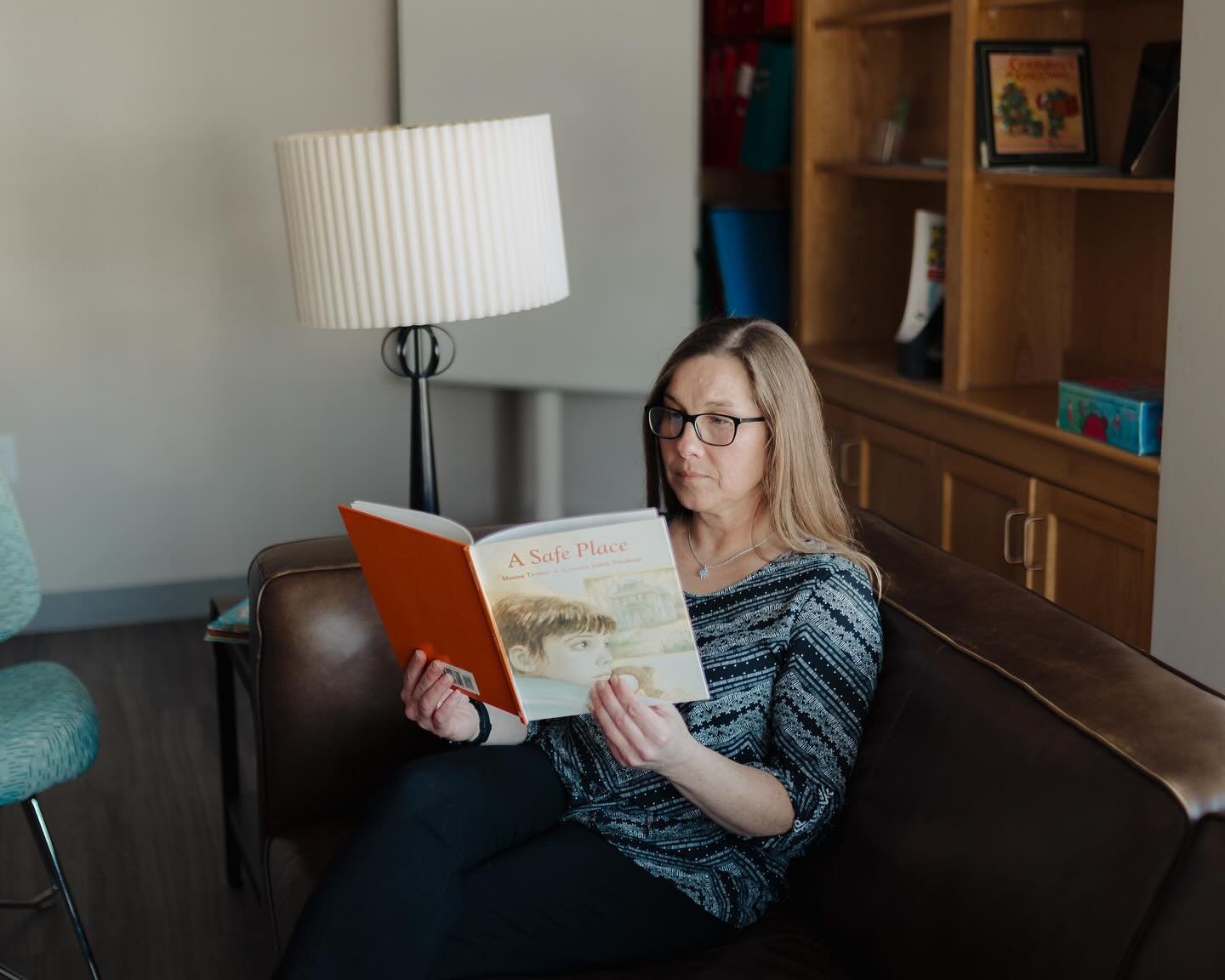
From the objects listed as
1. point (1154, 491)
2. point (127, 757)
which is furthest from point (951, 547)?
point (127, 757)

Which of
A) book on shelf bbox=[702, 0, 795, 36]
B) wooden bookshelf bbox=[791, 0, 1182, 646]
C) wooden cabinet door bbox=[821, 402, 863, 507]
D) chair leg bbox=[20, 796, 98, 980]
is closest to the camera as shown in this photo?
chair leg bbox=[20, 796, 98, 980]

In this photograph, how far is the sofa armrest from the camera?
1.92m

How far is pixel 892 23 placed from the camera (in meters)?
3.36

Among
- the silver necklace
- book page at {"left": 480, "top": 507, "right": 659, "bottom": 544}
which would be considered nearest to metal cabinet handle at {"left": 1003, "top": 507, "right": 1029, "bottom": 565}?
the silver necklace

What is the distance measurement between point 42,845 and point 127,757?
3.10ft

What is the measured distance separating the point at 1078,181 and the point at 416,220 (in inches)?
48.5

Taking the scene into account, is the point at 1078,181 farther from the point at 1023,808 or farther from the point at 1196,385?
the point at 1023,808

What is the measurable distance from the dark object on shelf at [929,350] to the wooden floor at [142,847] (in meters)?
1.74

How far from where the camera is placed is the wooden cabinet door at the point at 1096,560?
7.80ft

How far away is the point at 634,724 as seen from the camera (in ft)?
4.62

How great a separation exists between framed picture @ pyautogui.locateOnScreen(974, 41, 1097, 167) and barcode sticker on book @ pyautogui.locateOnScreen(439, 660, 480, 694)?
1760 millimetres

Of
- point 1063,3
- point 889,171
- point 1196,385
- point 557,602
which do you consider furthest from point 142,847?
point 1063,3

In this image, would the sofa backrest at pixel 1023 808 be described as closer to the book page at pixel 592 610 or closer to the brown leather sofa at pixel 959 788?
the brown leather sofa at pixel 959 788

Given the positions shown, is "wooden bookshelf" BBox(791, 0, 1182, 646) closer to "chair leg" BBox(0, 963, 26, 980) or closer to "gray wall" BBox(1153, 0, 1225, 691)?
"gray wall" BBox(1153, 0, 1225, 691)
